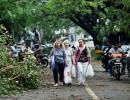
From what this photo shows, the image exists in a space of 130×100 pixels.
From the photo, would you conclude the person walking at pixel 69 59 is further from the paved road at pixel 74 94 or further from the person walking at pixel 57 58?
the paved road at pixel 74 94

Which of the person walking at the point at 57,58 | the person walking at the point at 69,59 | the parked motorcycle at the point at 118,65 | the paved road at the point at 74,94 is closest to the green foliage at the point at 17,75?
the paved road at the point at 74,94

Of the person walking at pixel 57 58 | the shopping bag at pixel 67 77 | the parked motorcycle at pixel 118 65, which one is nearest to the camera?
A: the shopping bag at pixel 67 77

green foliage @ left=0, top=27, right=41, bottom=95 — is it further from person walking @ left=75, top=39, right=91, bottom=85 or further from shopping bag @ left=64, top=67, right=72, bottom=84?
person walking @ left=75, top=39, right=91, bottom=85

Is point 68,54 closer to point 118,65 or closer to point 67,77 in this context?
point 67,77

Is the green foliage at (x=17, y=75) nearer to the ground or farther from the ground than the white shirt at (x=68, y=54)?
nearer to the ground

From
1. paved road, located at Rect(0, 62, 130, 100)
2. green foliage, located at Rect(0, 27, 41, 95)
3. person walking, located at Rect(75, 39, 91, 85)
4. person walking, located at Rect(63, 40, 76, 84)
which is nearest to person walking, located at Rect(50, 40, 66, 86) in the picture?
person walking, located at Rect(63, 40, 76, 84)

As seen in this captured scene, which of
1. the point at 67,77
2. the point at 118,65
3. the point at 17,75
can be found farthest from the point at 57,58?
the point at 118,65

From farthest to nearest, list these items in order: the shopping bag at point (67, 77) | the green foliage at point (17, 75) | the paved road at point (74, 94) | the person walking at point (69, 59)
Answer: the person walking at point (69, 59) → the shopping bag at point (67, 77) → the green foliage at point (17, 75) → the paved road at point (74, 94)

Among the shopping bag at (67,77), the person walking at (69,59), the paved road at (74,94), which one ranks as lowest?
the paved road at (74,94)

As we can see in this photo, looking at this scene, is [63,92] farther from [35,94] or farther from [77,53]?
[77,53]

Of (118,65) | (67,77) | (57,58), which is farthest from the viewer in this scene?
(118,65)

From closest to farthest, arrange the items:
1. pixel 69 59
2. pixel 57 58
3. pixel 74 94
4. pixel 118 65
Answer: pixel 74 94 → pixel 57 58 → pixel 69 59 → pixel 118 65

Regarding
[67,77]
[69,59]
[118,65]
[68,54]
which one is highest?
[68,54]

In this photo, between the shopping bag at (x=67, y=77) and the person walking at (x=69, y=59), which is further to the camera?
the person walking at (x=69, y=59)
